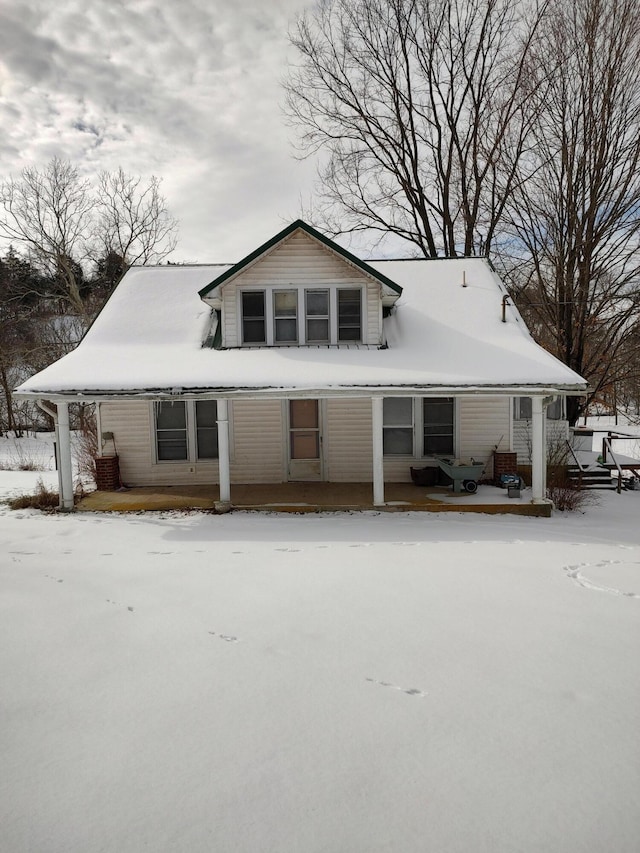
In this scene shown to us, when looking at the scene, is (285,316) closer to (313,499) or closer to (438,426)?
(313,499)

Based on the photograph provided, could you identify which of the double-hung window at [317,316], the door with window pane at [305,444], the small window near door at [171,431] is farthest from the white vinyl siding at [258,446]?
the double-hung window at [317,316]

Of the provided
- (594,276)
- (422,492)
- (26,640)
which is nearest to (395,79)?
(594,276)

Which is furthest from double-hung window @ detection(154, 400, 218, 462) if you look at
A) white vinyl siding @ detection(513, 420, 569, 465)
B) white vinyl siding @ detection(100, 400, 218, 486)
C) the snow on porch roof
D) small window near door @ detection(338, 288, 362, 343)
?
white vinyl siding @ detection(513, 420, 569, 465)

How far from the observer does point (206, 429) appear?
12.5 metres

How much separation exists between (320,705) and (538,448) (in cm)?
773

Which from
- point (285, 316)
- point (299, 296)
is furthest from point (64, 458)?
point (299, 296)

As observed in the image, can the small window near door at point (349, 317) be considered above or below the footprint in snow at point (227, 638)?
above

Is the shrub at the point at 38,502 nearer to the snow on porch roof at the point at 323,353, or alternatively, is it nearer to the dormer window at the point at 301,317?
the snow on porch roof at the point at 323,353

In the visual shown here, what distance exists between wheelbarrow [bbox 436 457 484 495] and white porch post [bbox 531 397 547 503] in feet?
3.98

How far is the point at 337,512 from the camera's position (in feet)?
32.8

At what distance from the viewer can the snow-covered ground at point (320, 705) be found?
2688 millimetres

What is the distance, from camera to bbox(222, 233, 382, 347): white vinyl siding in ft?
37.3

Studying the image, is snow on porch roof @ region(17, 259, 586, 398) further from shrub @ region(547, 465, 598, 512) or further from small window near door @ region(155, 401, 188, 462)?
shrub @ region(547, 465, 598, 512)

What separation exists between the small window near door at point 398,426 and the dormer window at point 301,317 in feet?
6.14
